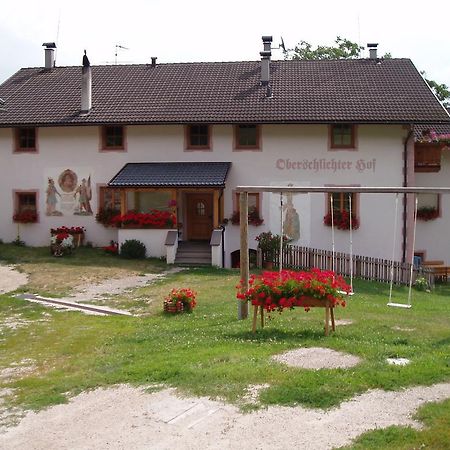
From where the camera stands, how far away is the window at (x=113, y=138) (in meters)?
25.1

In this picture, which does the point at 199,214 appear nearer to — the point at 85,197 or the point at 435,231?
the point at 85,197

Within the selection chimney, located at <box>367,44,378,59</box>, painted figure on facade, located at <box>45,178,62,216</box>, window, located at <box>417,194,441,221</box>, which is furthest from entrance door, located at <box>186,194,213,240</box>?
chimney, located at <box>367,44,378,59</box>

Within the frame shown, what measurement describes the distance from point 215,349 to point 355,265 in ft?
43.1

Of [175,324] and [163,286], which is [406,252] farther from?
[175,324]

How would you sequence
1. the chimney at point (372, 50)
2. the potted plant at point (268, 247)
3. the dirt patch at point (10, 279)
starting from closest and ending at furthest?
the dirt patch at point (10, 279) → the potted plant at point (268, 247) → the chimney at point (372, 50)

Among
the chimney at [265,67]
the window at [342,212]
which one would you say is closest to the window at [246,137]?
the chimney at [265,67]

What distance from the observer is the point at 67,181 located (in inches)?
996

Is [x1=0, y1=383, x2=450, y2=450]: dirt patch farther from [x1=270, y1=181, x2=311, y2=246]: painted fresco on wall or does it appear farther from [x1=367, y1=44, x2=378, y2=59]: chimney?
[x1=367, y1=44, x2=378, y2=59]: chimney

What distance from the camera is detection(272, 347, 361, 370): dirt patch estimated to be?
8562mm

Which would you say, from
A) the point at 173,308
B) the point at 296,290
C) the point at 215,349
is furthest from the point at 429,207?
the point at 215,349

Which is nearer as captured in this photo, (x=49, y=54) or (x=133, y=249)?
(x=133, y=249)

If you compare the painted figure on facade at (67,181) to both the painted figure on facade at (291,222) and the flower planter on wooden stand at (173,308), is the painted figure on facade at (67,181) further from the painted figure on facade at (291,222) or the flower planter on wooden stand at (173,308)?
the flower planter on wooden stand at (173,308)

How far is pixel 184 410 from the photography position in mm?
7281

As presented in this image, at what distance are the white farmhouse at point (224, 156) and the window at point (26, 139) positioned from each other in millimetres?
46
